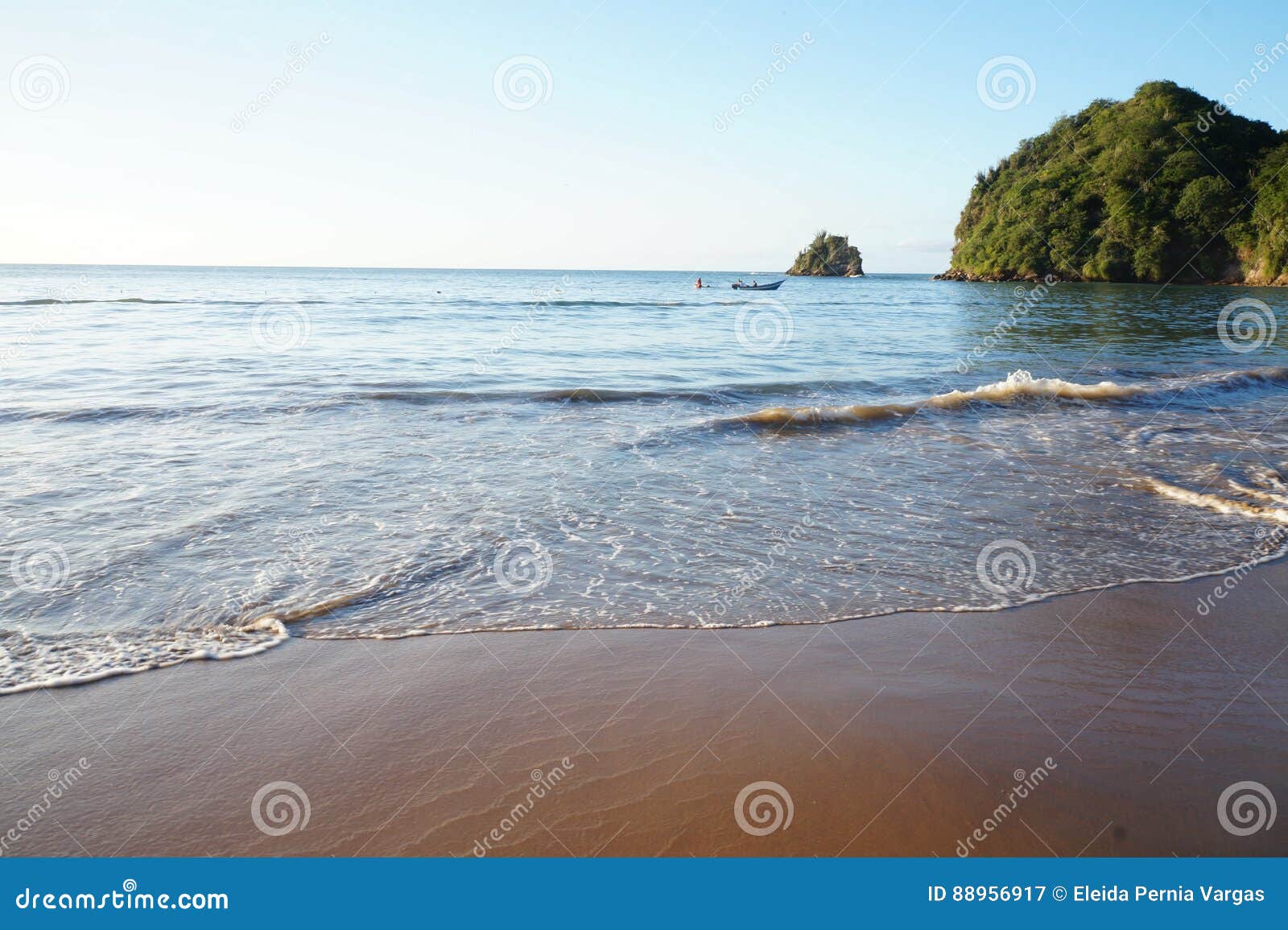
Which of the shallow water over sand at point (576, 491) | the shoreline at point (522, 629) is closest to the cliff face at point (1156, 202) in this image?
the shallow water over sand at point (576, 491)

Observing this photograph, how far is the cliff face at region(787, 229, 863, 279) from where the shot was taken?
120375 mm

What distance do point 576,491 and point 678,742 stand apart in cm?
403

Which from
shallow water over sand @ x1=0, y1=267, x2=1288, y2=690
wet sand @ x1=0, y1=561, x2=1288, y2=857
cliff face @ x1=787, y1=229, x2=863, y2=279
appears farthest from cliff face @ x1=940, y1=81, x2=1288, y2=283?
wet sand @ x1=0, y1=561, x2=1288, y2=857

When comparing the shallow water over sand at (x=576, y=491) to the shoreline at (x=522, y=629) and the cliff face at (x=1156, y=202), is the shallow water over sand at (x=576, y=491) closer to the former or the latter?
the shoreline at (x=522, y=629)

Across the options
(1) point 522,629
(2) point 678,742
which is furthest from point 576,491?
(2) point 678,742

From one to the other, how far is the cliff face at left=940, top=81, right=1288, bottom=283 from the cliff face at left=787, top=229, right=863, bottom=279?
4395 centimetres

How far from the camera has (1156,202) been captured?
2522 inches

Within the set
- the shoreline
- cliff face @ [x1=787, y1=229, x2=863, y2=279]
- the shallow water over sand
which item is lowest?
the shoreline

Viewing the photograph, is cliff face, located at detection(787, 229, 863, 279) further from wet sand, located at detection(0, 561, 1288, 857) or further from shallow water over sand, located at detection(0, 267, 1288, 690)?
wet sand, located at detection(0, 561, 1288, 857)

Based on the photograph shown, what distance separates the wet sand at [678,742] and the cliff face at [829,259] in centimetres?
12369

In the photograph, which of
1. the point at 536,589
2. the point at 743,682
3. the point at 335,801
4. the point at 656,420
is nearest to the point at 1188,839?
the point at 743,682

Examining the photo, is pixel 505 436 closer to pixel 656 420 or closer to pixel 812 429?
pixel 656 420

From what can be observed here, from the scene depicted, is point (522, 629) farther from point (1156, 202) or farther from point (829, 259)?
point (829, 259)

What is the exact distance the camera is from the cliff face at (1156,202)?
197 feet
